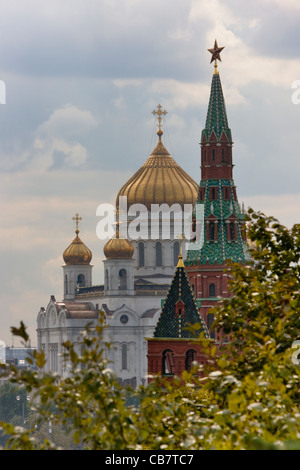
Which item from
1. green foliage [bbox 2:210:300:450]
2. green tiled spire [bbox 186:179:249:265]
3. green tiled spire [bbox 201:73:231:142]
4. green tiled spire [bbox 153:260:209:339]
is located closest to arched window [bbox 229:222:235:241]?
green tiled spire [bbox 186:179:249:265]

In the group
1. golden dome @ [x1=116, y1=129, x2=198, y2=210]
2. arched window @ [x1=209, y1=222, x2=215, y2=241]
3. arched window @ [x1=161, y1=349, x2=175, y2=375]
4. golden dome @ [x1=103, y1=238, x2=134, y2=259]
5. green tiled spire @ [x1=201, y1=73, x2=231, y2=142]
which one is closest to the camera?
arched window @ [x1=161, y1=349, x2=175, y2=375]

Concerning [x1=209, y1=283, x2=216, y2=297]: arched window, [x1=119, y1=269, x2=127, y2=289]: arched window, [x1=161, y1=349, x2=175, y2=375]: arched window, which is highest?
[x1=119, y1=269, x2=127, y2=289]: arched window

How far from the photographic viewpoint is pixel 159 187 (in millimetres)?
122188

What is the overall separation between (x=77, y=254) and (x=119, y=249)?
24.2 ft

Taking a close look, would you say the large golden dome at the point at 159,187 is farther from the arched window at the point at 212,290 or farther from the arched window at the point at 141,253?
the arched window at the point at 212,290

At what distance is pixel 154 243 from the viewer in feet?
407

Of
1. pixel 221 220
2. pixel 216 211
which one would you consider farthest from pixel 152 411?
pixel 216 211

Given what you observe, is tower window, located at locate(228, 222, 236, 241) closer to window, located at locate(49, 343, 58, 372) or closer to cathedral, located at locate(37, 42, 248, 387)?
cathedral, located at locate(37, 42, 248, 387)

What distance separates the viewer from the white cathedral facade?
396ft

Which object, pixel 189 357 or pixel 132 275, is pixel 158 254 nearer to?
pixel 132 275

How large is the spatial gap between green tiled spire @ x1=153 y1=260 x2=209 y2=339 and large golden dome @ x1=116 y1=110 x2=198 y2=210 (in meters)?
66.4
